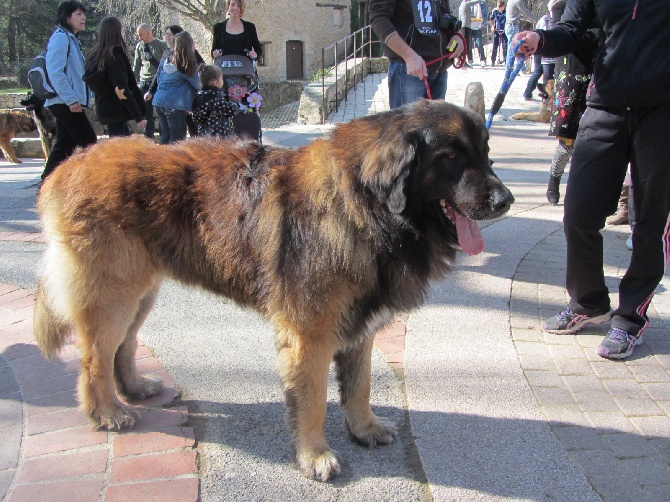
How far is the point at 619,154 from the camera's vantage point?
3363 millimetres

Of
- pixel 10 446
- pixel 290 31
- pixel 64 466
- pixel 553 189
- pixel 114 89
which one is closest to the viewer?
pixel 64 466

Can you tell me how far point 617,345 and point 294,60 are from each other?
33267 mm

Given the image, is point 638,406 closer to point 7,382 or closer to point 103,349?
point 103,349

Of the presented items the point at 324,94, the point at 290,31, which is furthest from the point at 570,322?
the point at 290,31

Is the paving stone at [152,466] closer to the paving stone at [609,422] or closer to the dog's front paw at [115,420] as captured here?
the dog's front paw at [115,420]

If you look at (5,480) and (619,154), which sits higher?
(619,154)

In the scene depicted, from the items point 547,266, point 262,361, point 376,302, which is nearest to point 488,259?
point 547,266

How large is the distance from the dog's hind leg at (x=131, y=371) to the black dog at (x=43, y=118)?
6.39 m

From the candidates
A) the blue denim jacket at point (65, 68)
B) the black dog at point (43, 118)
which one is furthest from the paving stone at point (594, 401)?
the black dog at point (43, 118)

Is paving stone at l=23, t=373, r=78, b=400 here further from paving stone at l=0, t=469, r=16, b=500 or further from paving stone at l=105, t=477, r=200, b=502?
paving stone at l=105, t=477, r=200, b=502

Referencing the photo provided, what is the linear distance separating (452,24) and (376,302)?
2931 millimetres

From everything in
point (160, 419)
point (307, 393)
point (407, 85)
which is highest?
point (407, 85)

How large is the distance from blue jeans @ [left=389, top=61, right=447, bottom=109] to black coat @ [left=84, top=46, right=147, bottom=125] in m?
3.68

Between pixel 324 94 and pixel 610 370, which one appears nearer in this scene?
pixel 610 370
